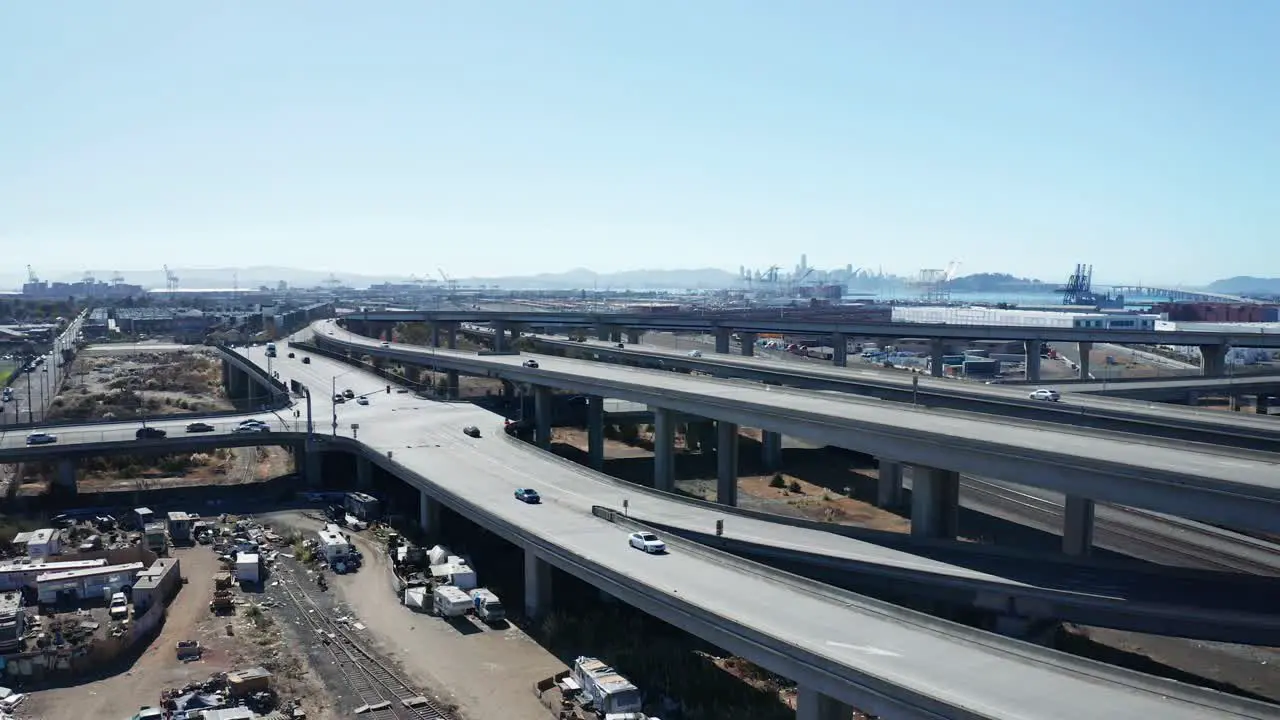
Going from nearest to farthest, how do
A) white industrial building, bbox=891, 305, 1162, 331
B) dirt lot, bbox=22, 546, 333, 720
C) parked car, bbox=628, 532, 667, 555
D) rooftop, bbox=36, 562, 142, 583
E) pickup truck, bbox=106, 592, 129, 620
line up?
dirt lot, bbox=22, 546, 333, 720 → parked car, bbox=628, 532, 667, 555 → pickup truck, bbox=106, 592, 129, 620 → rooftop, bbox=36, 562, 142, 583 → white industrial building, bbox=891, 305, 1162, 331

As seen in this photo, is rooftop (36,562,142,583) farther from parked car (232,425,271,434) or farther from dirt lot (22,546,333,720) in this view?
parked car (232,425,271,434)

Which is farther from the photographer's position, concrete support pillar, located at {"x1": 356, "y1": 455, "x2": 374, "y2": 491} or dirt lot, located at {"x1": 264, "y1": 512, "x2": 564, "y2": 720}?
concrete support pillar, located at {"x1": 356, "y1": 455, "x2": 374, "y2": 491}

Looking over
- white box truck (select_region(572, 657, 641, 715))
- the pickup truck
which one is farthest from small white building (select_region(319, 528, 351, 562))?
white box truck (select_region(572, 657, 641, 715))

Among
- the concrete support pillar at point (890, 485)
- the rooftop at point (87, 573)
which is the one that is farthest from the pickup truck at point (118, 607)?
the concrete support pillar at point (890, 485)

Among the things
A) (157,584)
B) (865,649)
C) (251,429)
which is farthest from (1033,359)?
(157,584)

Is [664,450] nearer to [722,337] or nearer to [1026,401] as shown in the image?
[1026,401]

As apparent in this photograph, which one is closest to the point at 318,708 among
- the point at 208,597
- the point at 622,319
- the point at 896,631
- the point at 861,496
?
the point at 208,597

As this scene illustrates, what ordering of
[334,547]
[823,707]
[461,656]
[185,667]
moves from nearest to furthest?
[823,707] < [185,667] < [461,656] < [334,547]
